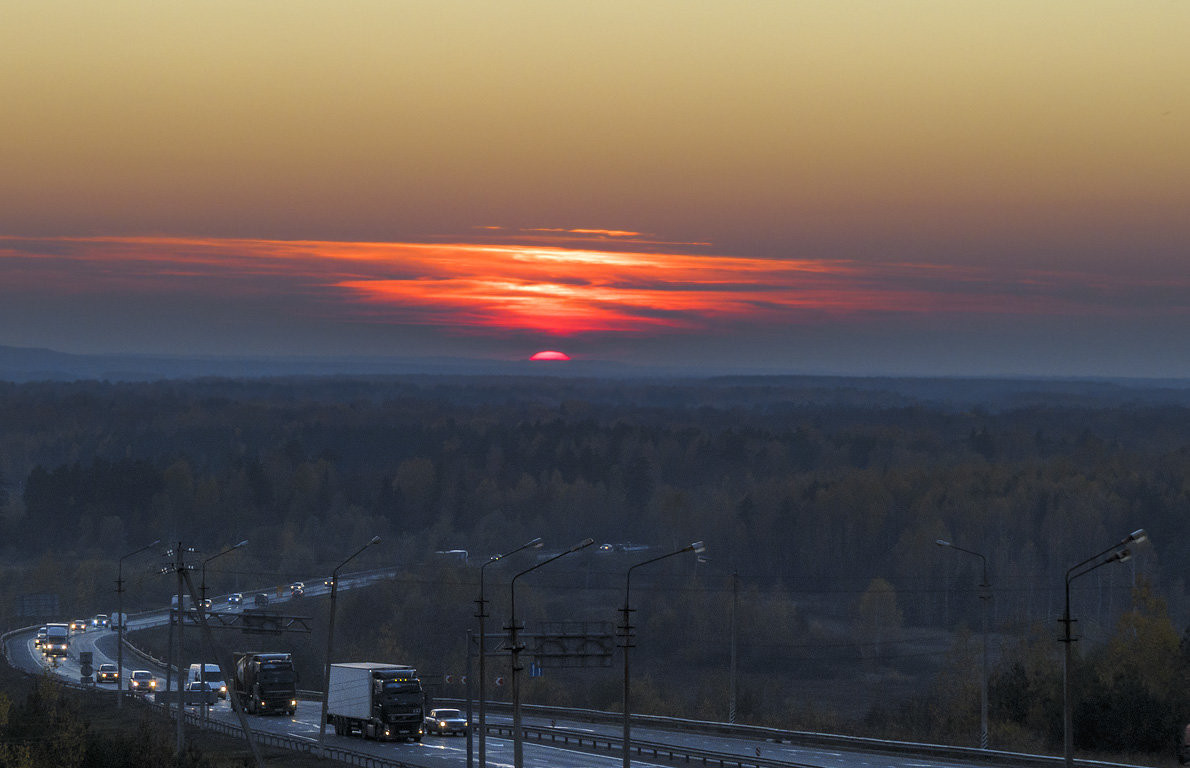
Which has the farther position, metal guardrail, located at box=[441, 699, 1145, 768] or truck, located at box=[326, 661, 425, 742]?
truck, located at box=[326, 661, 425, 742]

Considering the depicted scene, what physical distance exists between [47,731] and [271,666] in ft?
92.7

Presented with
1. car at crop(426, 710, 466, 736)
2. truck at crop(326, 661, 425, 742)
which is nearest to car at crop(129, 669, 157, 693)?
truck at crop(326, 661, 425, 742)

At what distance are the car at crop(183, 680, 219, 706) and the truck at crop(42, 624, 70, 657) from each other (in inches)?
1763

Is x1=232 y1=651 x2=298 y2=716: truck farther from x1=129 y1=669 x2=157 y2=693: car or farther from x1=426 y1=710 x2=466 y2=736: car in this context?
x1=129 y1=669 x2=157 y2=693: car

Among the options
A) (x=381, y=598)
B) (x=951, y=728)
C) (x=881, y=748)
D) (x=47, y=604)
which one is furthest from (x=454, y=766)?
(x=47, y=604)

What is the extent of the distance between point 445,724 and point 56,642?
8040 centimetres

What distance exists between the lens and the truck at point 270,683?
10044cm

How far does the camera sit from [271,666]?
101 metres

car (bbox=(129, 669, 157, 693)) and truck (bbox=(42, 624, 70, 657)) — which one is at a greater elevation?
truck (bbox=(42, 624, 70, 657))

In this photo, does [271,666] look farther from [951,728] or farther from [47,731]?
[951,728]

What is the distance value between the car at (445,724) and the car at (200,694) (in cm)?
1573

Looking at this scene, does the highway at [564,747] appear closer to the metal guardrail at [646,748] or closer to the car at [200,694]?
the metal guardrail at [646,748]

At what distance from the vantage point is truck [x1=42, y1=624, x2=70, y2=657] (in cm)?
15212

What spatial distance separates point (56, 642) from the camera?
153500mm
